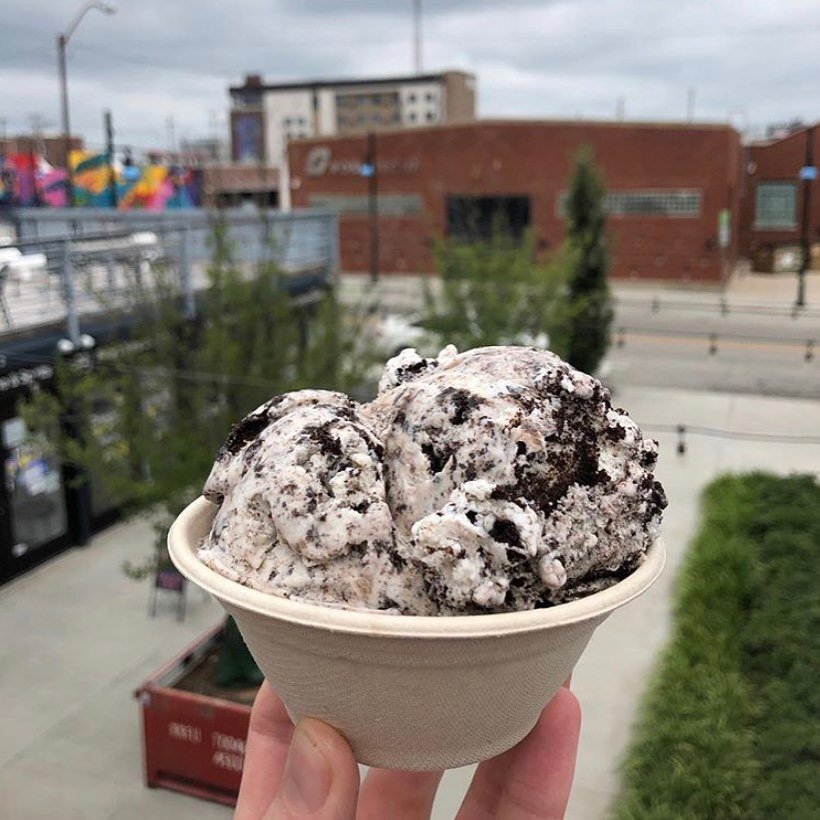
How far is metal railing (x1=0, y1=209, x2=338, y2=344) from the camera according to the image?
8172 mm

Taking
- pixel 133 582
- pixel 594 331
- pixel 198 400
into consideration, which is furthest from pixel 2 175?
pixel 198 400

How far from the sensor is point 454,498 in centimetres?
159

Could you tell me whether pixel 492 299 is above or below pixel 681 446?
above

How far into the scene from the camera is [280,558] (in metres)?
1.71

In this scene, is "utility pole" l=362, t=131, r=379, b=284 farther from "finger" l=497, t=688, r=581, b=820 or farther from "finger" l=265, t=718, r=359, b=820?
"finger" l=265, t=718, r=359, b=820

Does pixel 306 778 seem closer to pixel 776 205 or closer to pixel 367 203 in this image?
pixel 367 203

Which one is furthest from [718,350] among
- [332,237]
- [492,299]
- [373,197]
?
[373,197]

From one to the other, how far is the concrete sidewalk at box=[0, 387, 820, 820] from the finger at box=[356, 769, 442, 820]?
3839mm

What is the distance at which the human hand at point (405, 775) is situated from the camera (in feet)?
5.85

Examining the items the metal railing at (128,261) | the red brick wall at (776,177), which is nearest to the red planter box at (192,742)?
the metal railing at (128,261)

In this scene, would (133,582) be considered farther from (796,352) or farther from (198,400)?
(796,352)

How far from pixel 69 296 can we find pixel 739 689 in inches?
279

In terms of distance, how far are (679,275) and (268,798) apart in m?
30.2

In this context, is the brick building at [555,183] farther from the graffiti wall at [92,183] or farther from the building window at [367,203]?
the graffiti wall at [92,183]
